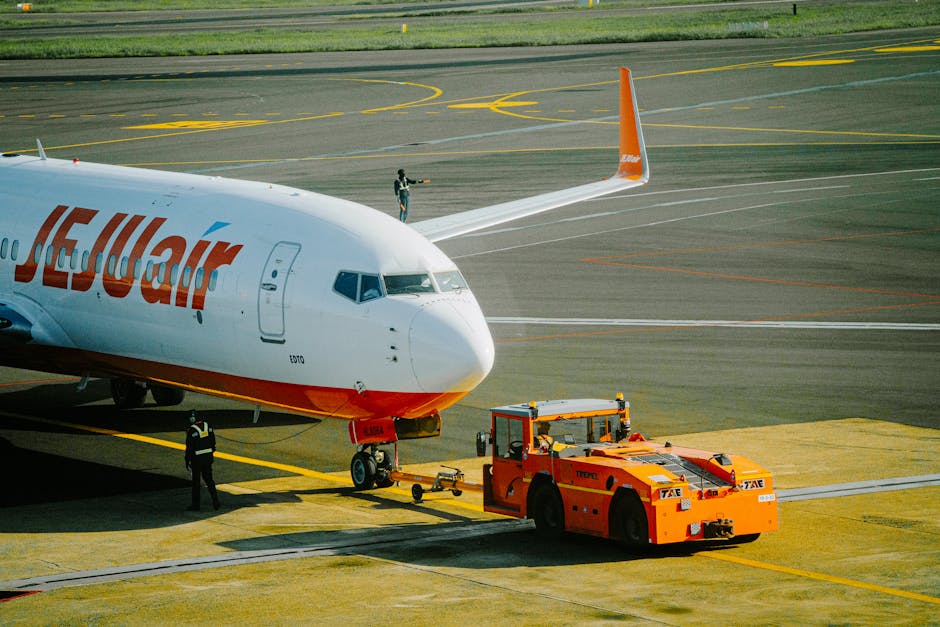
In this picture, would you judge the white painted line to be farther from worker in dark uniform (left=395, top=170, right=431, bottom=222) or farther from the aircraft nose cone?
worker in dark uniform (left=395, top=170, right=431, bottom=222)

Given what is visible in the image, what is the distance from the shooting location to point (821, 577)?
2388 centimetres

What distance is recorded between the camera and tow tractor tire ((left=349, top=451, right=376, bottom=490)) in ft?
99.7

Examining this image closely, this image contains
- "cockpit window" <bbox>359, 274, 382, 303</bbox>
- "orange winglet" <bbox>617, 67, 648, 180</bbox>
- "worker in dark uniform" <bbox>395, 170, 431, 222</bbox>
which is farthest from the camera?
"worker in dark uniform" <bbox>395, 170, 431, 222</bbox>

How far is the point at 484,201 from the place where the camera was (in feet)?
213

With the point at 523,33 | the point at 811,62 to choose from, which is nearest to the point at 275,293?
the point at 811,62

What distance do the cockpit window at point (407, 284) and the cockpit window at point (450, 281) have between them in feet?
0.91

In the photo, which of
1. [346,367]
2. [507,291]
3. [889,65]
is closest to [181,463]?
[346,367]

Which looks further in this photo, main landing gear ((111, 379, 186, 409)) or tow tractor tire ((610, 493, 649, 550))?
main landing gear ((111, 379, 186, 409))

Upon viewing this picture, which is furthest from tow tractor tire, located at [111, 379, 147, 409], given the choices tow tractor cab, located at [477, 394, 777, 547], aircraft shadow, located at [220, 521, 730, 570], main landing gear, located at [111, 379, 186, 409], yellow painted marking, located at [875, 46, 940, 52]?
yellow painted marking, located at [875, 46, 940, 52]

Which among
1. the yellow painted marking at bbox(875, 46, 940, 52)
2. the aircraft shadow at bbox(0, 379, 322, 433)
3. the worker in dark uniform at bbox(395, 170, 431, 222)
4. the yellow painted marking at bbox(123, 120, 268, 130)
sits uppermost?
the yellow painted marking at bbox(875, 46, 940, 52)

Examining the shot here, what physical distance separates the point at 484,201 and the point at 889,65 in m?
49.7

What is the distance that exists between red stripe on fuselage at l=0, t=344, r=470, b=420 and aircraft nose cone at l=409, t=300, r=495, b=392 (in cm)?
37

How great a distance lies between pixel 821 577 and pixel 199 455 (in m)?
11.9

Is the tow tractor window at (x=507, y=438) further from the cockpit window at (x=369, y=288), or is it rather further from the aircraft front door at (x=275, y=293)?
the aircraft front door at (x=275, y=293)
